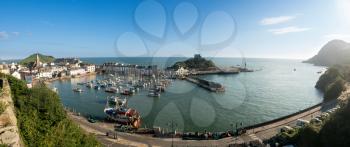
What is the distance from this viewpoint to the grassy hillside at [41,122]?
11.9 m

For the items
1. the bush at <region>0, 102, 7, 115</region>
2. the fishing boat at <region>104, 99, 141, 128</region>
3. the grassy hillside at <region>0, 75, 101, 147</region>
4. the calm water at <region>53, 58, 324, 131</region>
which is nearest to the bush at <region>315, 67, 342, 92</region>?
the calm water at <region>53, 58, 324, 131</region>

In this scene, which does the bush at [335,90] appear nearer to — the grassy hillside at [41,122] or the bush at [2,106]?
the grassy hillside at [41,122]

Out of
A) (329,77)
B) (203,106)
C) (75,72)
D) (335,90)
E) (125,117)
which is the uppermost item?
(329,77)

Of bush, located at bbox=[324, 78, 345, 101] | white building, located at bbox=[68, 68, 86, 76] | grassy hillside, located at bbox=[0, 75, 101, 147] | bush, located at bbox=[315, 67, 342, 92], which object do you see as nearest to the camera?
grassy hillside, located at bbox=[0, 75, 101, 147]

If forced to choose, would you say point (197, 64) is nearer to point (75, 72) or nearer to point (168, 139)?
point (75, 72)

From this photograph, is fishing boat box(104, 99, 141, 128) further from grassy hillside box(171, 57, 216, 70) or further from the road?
grassy hillside box(171, 57, 216, 70)

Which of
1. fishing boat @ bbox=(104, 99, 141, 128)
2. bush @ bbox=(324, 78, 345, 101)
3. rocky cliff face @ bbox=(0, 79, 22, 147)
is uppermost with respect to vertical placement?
rocky cliff face @ bbox=(0, 79, 22, 147)

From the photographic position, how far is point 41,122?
45.2 feet

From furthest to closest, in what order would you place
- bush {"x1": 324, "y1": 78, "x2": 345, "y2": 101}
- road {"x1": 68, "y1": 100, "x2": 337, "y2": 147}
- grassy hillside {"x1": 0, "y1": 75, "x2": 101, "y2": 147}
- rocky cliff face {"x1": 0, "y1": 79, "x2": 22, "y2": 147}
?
bush {"x1": 324, "y1": 78, "x2": 345, "y2": 101} < road {"x1": 68, "y1": 100, "x2": 337, "y2": 147} < grassy hillside {"x1": 0, "y1": 75, "x2": 101, "y2": 147} < rocky cliff face {"x1": 0, "y1": 79, "x2": 22, "y2": 147}

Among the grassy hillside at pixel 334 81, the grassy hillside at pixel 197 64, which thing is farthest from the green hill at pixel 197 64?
the grassy hillside at pixel 334 81

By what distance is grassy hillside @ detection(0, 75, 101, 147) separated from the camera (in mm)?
11875

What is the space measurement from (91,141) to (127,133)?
530cm

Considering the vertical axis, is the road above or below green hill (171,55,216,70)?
below

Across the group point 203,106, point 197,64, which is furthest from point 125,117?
point 197,64
